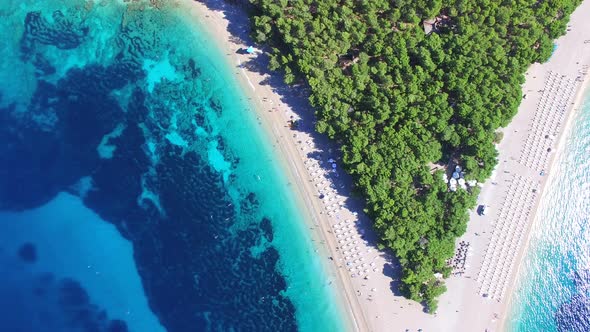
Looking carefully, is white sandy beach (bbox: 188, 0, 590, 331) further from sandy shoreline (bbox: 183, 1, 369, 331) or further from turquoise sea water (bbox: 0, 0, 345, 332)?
turquoise sea water (bbox: 0, 0, 345, 332)

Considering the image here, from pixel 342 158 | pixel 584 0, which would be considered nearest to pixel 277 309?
pixel 342 158

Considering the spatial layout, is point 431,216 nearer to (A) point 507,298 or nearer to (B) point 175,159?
(A) point 507,298

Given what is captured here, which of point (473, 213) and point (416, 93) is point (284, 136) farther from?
point (473, 213)

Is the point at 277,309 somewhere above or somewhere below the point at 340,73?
below

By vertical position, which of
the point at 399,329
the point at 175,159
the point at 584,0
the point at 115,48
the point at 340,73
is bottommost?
the point at 399,329

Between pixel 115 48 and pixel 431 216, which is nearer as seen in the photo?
pixel 431 216

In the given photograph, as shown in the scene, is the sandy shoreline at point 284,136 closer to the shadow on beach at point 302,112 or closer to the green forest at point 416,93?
the shadow on beach at point 302,112
